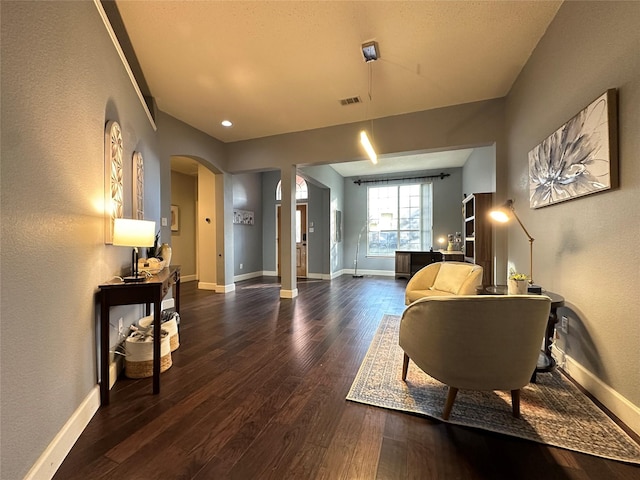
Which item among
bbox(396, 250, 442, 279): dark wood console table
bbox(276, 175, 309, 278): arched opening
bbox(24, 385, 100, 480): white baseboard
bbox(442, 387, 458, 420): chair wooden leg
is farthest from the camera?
bbox(276, 175, 309, 278): arched opening

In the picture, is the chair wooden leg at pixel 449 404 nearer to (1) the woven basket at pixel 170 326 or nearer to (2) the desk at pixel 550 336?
(2) the desk at pixel 550 336

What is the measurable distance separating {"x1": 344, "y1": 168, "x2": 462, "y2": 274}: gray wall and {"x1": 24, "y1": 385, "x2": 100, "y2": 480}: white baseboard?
7.13 m

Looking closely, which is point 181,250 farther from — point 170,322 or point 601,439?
point 601,439

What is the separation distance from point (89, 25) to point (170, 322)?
7.34 ft

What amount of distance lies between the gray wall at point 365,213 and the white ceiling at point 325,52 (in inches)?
159

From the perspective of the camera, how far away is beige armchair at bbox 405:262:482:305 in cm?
274

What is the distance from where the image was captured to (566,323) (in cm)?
219

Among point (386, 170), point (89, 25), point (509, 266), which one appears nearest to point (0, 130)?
point (89, 25)

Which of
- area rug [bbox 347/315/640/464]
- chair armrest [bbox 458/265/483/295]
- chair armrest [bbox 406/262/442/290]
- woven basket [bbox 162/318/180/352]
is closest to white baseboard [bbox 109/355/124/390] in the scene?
woven basket [bbox 162/318/180/352]

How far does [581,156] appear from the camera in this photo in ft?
6.24

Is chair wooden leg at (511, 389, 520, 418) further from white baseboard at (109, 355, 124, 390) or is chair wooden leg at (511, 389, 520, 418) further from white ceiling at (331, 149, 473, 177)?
white ceiling at (331, 149, 473, 177)

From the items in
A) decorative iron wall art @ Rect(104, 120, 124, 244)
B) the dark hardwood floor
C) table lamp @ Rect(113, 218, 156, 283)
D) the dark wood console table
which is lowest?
the dark hardwood floor

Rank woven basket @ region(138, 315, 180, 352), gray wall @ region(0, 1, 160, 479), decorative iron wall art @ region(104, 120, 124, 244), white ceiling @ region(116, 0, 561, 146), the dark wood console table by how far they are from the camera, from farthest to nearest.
Answer: the dark wood console table → woven basket @ region(138, 315, 180, 352) → white ceiling @ region(116, 0, 561, 146) → decorative iron wall art @ region(104, 120, 124, 244) → gray wall @ region(0, 1, 160, 479)

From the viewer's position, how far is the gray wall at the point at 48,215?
1035mm
